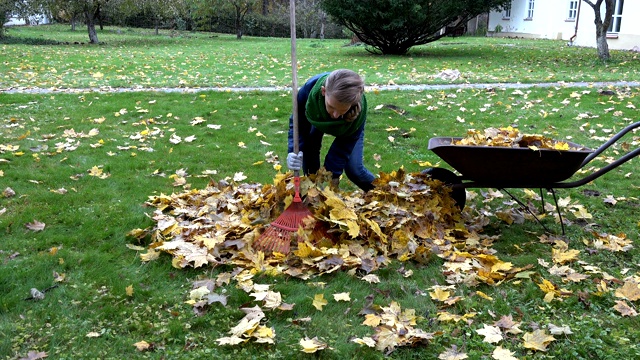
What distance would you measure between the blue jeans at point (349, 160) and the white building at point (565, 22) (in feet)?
57.2

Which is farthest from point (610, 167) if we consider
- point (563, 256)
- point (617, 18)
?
point (617, 18)

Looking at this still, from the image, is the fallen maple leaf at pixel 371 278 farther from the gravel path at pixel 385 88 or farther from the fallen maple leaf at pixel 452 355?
the gravel path at pixel 385 88

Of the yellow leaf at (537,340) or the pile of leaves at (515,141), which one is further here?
the pile of leaves at (515,141)

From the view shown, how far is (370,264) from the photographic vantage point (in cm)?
346

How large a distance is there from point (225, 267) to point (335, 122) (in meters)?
1.17

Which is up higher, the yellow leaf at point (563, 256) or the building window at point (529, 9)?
the building window at point (529, 9)

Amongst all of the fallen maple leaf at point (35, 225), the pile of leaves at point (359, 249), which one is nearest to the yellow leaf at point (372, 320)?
the pile of leaves at point (359, 249)

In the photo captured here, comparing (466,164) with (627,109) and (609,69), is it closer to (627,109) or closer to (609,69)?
(627,109)

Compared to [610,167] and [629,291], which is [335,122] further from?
[629,291]

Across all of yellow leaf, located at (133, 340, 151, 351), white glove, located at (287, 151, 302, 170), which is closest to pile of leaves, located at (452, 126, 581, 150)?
white glove, located at (287, 151, 302, 170)

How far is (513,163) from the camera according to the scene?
12.4ft

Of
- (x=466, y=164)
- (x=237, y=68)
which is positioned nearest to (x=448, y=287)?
(x=466, y=164)

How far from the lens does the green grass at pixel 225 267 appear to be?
109 inches

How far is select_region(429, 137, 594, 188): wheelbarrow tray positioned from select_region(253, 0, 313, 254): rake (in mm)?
1010
